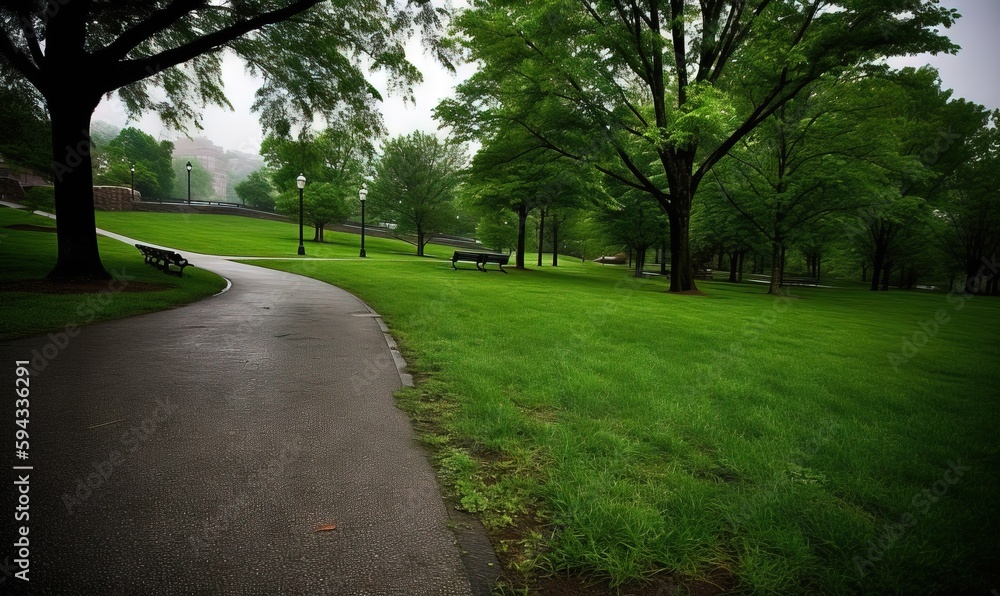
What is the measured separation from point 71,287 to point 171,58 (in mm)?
5973

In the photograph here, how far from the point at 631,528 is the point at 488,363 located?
→ 3.31 metres

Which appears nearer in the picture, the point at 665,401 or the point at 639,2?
the point at 665,401

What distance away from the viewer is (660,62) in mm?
17000

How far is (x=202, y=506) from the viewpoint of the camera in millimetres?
2404

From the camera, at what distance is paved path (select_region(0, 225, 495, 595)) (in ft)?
6.35

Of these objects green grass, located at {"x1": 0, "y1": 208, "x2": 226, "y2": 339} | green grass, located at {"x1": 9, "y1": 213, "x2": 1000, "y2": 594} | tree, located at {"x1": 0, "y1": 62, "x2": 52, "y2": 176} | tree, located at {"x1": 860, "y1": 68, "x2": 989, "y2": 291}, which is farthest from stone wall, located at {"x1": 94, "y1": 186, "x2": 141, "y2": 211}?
tree, located at {"x1": 860, "y1": 68, "x2": 989, "y2": 291}

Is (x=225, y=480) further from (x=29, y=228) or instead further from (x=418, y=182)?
(x=418, y=182)

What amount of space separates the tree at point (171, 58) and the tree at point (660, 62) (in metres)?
5.23

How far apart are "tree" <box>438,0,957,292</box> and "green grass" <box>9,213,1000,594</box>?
10.6 metres

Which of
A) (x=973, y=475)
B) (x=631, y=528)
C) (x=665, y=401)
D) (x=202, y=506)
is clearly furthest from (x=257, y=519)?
(x=973, y=475)

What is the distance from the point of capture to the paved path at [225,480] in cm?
193

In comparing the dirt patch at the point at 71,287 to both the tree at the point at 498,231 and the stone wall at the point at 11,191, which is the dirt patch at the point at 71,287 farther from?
the stone wall at the point at 11,191

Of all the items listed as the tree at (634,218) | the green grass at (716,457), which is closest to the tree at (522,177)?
the tree at (634,218)

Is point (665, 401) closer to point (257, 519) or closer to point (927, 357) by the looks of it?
point (257, 519)
